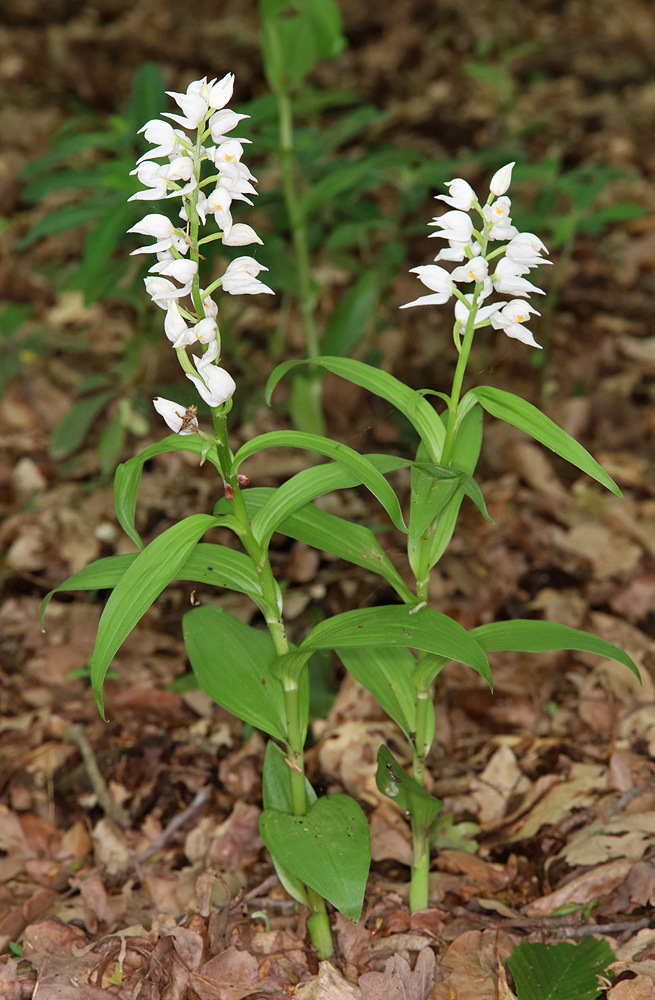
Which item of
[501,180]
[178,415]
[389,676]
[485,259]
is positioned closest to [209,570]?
[178,415]

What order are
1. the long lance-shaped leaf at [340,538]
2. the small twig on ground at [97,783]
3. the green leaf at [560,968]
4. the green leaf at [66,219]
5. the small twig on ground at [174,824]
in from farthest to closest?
the green leaf at [66,219]
the small twig on ground at [97,783]
the small twig on ground at [174,824]
the long lance-shaped leaf at [340,538]
the green leaf at [560,968]

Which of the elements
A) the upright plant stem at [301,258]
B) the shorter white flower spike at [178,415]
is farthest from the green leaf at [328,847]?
the upright plant stem at [301,258]

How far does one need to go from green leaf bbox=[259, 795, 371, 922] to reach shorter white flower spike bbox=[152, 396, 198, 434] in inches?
32.4

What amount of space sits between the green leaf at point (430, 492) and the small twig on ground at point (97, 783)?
4.32 ft

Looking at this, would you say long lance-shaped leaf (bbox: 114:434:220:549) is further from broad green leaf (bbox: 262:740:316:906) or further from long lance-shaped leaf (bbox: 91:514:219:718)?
broad green leaf (bbox: 262:740:316:906)

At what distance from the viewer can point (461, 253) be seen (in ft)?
4.99

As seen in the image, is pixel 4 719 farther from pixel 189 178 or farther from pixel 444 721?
pixel 189 178

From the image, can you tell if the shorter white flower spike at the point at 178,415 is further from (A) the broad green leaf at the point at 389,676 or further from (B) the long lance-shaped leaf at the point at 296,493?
(A) the broad green leaf at the point at 389,676

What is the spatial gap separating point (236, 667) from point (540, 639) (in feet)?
2.11

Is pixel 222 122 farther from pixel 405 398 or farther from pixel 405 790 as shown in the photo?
pixel 405 790

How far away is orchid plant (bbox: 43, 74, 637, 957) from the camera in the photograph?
144 centimetres

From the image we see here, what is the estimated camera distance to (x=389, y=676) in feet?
6.07

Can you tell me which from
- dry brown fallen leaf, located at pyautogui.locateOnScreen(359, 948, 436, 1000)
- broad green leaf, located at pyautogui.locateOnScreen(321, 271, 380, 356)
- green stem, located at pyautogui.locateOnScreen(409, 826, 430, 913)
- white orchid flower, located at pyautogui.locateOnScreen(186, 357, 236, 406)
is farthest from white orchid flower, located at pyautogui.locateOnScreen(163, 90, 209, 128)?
broad green leaf, located at pyautogui.locateOnScreen(321, 271, 380, 356)

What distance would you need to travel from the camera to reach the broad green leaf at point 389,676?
6.05 feet
